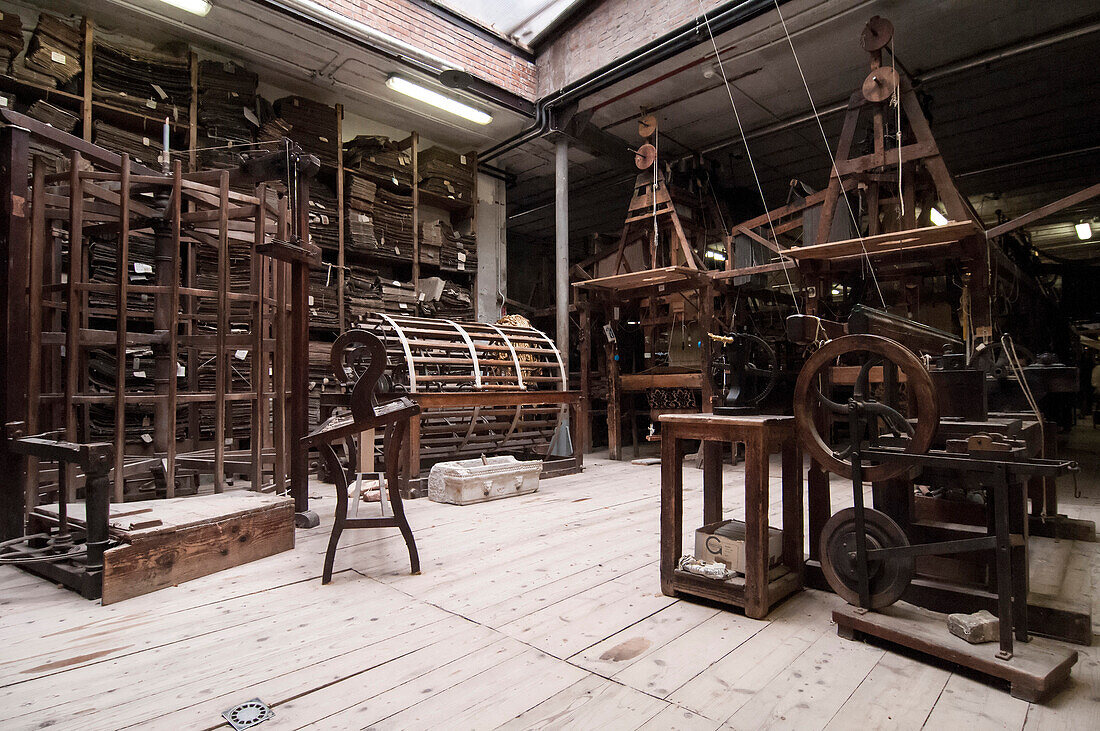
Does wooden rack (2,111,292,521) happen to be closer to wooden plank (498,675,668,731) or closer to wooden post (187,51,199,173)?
wooden post (187,51,199,173)

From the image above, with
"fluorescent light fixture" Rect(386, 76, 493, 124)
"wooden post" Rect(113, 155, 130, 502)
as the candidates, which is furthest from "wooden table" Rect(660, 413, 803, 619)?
"fluorescent light fixture" Rect(386, 76, 493, 124)

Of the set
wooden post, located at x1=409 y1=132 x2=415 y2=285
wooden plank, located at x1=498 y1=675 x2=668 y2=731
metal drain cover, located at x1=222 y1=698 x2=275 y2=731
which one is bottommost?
wooden plank, located at x1=498 y1=675 x2=668 y2=731

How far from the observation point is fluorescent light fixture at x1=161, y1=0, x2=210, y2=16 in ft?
18.1

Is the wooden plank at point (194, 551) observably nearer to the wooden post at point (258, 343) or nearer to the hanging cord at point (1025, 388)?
the wooden post at point (258, 343)

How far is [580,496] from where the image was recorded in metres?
4.96

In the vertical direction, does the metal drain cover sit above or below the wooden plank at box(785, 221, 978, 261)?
below

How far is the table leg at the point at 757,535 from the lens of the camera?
228 centimetres

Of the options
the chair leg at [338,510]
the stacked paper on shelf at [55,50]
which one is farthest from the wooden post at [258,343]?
the stacked paper on shelf at [55,50]

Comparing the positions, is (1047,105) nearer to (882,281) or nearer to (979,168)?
(979,168)

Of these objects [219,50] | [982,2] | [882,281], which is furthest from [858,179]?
[219,50]

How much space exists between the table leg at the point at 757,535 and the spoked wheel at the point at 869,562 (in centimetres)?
26

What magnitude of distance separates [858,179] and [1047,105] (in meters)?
4.69

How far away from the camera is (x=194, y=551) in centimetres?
274

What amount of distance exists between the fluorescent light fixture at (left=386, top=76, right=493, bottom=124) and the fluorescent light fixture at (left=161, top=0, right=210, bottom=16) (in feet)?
6.33
